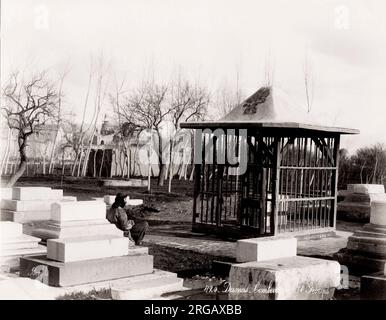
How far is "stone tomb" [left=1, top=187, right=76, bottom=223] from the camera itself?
15355 mm

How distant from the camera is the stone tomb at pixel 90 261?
877 centimetres

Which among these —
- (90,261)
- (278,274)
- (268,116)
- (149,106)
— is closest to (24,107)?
(149,106)

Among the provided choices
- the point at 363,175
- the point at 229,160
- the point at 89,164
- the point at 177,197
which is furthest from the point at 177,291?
the point at 89,164

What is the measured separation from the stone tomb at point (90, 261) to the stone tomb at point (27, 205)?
557 centimetres

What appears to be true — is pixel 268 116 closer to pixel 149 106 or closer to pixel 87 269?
pixel 87 269

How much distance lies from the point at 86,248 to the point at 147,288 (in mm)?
1254

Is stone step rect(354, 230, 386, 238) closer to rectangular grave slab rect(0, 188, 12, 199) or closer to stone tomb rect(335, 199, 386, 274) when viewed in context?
stone tomb rect(335, 199, 386, 274)

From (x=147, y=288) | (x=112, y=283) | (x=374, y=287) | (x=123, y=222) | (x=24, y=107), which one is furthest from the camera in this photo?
(x=24, y=107)

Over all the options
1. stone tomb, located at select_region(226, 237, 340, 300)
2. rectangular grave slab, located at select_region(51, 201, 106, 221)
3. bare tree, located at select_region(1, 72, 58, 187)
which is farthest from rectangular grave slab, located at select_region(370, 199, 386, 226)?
bare tree, located at select_region(1, 72, 58, 187)

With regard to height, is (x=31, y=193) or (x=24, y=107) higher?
(x=24, y=107)

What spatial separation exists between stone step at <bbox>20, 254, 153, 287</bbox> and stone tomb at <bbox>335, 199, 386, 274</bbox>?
392 centimetres

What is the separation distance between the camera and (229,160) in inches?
590

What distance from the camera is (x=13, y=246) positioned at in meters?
10.3
